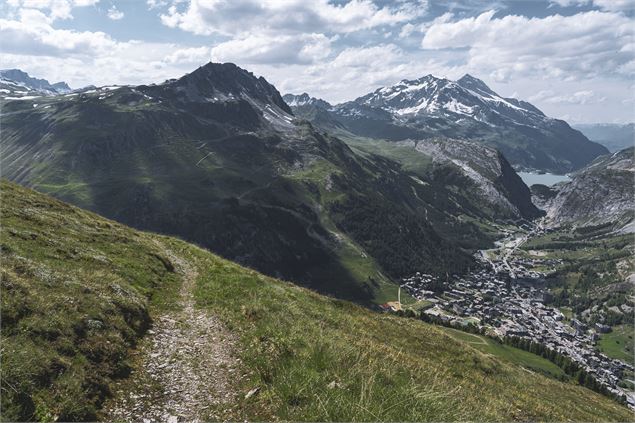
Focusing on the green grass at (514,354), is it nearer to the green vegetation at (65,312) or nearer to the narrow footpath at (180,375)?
the green vegetation at (65,312)

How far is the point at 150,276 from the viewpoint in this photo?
3219 cm

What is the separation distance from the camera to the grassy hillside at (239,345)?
12484mm

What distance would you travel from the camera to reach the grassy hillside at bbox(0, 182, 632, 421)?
12484 mm

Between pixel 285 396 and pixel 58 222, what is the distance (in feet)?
112

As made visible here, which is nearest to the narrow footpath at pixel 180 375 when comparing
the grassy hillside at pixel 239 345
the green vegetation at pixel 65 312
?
the grassy hillside at pixel 239 345

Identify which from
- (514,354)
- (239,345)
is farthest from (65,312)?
(514,354)

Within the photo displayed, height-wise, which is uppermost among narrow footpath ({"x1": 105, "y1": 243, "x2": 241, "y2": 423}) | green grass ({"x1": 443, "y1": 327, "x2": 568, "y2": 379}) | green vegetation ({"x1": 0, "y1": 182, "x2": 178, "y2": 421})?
green vegetation ({"x1": 0, "y1": 182, "x2": 178, "y2": 421})

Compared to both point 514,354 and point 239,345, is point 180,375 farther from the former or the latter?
point 514,354

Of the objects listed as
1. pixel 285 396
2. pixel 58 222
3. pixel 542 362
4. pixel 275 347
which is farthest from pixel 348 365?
pixel 542 362

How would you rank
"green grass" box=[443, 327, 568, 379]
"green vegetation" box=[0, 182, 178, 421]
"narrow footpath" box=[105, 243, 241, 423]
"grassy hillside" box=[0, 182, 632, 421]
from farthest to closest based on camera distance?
"green grass" box=[443, 327, 568, 379], "narrow footpath" box=[105, 243, 241, 423], "green vegetation" box=[0, 182, 178, 421], "grassy hillside" box=[0, 182, 632, 421]

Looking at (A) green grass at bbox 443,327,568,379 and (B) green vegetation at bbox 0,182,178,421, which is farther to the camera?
(A) green grass at bbox 443,327,568,379

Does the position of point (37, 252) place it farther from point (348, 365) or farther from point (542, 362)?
point (542, 362)

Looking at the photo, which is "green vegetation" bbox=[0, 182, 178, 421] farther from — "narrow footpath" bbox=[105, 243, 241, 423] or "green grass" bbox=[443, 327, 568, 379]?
"green grass" bbox=[443, 327, 568, 379]

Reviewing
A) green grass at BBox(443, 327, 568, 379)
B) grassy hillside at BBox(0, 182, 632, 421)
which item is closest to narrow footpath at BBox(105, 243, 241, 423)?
grassy hillside at BBox(0, 182, 632, 421)
